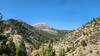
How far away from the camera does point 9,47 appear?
621ft

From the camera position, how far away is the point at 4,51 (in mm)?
181000

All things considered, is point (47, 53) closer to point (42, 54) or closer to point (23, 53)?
point (42, 54)

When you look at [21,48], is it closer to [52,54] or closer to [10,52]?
[10,52]

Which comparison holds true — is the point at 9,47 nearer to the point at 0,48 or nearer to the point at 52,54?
the point at 0,48

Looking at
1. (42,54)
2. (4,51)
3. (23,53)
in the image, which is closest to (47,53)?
(42,54)

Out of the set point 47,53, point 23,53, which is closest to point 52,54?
point 47,53

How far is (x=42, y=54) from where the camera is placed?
191 metres

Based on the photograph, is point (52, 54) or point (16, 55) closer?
point (16, 55)

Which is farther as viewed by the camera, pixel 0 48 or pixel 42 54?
pixel 42 54

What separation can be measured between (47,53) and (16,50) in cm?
2100

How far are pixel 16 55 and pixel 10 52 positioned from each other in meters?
9.25

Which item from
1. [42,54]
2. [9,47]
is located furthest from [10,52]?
[42,54]

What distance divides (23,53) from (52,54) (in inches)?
832

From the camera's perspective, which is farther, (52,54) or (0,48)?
(52,54)
